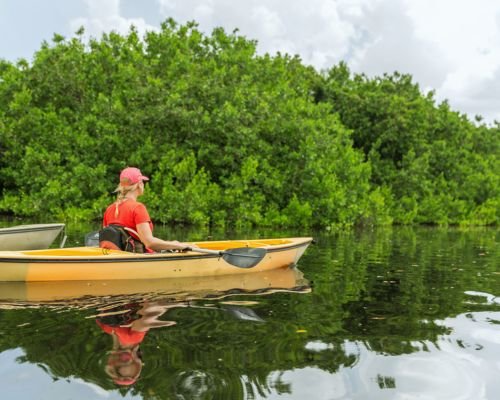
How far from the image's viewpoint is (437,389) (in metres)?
3.60

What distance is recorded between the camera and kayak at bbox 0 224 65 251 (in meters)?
9.38

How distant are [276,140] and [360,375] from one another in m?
21.0

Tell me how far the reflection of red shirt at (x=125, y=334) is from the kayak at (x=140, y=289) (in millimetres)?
1159

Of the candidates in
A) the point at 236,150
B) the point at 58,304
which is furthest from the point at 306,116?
the point at 58,304

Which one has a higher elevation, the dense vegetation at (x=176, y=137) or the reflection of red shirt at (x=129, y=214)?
the dense vegetation at (x=176, y=137)

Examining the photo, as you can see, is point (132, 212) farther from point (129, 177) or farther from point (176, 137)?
point (176, 137)

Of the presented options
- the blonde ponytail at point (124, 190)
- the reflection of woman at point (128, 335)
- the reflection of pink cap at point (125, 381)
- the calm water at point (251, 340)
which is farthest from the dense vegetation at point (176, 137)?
the reflection of pink cap at point (125, 381)

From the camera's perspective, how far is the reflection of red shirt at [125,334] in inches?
171

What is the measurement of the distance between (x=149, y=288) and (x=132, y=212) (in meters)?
0.98

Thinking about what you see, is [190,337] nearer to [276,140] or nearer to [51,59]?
[276,140]

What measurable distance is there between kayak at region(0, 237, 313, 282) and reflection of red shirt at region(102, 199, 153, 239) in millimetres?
396

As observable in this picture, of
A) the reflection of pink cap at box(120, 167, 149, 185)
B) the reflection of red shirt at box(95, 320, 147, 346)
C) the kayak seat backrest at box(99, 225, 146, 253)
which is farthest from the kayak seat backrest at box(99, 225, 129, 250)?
the reflection of red shirt at box(95, 320, 147, 346)

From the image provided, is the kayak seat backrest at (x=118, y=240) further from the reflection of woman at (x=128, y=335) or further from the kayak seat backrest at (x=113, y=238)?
the reflection of woman at (x=128, y=335)

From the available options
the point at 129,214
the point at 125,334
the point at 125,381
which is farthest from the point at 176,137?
the point at 125,381
